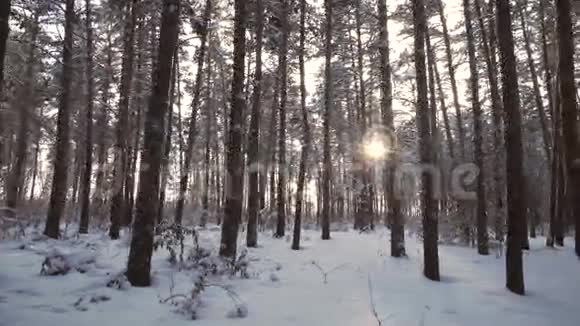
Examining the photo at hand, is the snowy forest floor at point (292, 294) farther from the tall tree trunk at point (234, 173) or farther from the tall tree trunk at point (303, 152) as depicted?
the tall tree trunk at point (303, 152)

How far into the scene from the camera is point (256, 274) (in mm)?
8039

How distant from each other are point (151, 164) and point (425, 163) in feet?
16.7

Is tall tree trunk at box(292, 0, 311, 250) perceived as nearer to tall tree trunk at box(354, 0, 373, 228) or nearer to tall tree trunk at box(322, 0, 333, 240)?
tall tree trunk at box(322, 0, 333, 240)

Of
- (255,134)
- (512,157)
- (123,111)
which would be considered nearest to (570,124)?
(512,157)

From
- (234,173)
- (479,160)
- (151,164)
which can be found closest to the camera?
(151,164)

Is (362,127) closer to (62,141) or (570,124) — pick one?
(62,141)

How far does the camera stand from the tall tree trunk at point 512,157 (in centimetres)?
751

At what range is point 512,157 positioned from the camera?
25.1 ft

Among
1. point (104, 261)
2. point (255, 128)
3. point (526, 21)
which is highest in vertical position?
point (526, 21)

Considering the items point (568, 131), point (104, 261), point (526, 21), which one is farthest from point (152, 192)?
point (526, 21)

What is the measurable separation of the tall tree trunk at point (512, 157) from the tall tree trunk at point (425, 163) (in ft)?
4.38

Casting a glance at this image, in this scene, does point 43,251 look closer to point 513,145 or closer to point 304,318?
point 304,318

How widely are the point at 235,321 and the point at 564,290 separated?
6.27 metres

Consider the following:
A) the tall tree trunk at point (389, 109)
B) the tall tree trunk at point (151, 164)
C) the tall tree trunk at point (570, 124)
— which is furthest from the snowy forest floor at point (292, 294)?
the tall tree trunk at point (570, 124)
